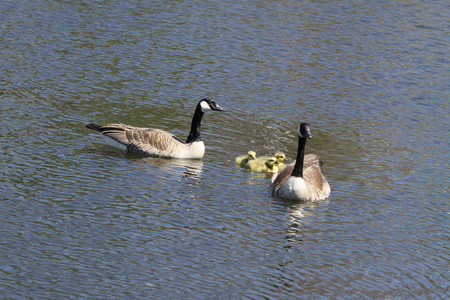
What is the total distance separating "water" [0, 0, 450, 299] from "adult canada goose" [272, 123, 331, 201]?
0.22 meters

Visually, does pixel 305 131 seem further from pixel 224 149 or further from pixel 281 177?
pixel 224 149

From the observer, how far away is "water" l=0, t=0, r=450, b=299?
37.5ft

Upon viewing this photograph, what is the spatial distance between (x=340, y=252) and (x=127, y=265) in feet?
10.8

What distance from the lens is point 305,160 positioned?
54.2ft

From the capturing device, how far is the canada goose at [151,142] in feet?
55.8

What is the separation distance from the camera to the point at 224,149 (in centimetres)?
1791

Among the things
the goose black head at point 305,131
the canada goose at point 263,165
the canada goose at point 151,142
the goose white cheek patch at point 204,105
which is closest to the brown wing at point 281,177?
the canada goose at point 263,165

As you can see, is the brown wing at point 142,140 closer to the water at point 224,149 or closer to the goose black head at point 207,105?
the water at point 224,149

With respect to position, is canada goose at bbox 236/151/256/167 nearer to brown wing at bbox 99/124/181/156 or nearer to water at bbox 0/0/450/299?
water at bbox 0/0/450/299

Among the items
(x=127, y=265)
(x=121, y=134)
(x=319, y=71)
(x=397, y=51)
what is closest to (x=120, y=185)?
(x=121, y=134)

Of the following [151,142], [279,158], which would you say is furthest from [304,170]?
[151,142]

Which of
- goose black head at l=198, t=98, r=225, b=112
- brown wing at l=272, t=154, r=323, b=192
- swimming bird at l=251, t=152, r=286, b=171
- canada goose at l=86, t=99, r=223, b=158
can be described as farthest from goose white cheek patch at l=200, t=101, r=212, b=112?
→ brown wing at l=272, t=154, r=323, b=192

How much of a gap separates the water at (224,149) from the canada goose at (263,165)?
0.20 m

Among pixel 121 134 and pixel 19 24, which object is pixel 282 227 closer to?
pixel 121 134
